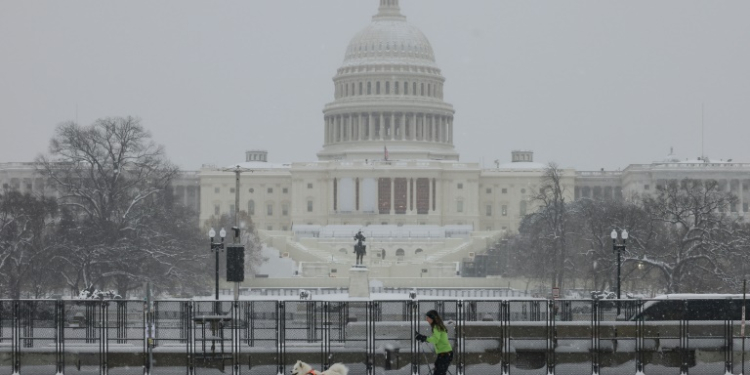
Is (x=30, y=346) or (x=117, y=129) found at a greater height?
(x=117, y=129)

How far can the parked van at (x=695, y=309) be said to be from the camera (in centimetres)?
4066

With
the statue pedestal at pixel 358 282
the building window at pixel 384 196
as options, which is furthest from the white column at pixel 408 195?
the statue pedestal at pixel 358 282

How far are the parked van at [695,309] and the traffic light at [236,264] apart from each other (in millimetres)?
13704

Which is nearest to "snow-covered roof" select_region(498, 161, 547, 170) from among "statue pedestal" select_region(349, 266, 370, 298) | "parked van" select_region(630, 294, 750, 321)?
"statue pedestal" select_region(349, 266, 370, 298)

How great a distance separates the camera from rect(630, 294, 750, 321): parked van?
40656mm

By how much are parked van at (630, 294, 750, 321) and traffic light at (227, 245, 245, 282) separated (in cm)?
1370

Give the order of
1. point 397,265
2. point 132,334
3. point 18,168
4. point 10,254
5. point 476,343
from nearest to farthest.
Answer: point 476,343, point 132,334, point 10,254, point 397,265, point 18,168

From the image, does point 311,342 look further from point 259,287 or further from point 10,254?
point 259,287

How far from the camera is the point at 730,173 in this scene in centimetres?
18050

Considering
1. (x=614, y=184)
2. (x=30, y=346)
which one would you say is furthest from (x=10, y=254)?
(x=614, y=184)

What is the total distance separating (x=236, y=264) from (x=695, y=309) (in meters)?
16.0

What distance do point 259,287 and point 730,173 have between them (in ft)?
264

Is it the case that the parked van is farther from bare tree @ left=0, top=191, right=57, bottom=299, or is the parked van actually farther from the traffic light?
bare tree @ left=0, top=191, right=57, bottom=299

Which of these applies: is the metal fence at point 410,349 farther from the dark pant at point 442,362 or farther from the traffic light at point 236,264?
the traffic light at point 236,264
